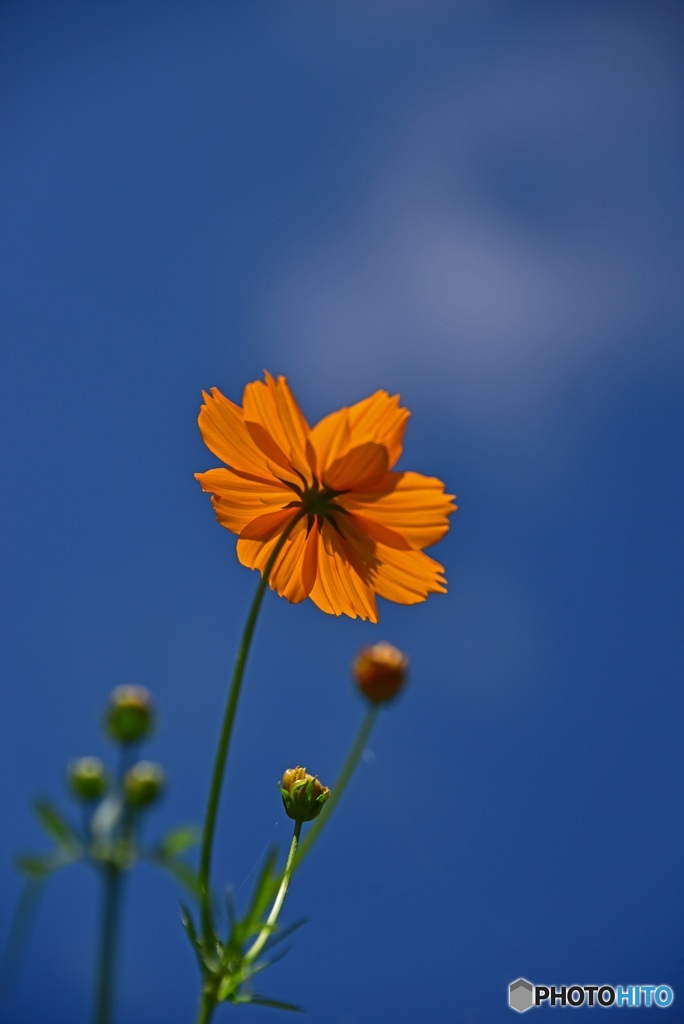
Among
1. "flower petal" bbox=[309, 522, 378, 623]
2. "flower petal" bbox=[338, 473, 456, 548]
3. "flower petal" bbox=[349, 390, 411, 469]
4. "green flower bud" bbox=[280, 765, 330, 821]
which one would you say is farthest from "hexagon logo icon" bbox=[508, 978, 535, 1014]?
"flower petal" bbox=[349, 390, 411, 469]

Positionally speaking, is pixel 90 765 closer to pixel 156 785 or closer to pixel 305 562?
pixel 156 785

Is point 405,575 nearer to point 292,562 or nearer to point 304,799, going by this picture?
point 292,562

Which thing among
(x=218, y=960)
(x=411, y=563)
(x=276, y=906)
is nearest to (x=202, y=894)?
(x=218, y=960)

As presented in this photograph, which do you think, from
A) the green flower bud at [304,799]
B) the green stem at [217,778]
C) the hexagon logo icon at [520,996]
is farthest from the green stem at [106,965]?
the hexagon logo icon at [520,996]

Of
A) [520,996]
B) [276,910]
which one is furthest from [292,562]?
[520,996]

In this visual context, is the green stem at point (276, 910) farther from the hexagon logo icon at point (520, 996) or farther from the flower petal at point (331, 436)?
the hexagon logo icon at point (520, 996)

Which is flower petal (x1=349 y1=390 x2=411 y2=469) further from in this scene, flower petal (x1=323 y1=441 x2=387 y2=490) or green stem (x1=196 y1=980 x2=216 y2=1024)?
green stem (x1=196 y1=980 x2=216 y2=1024)
